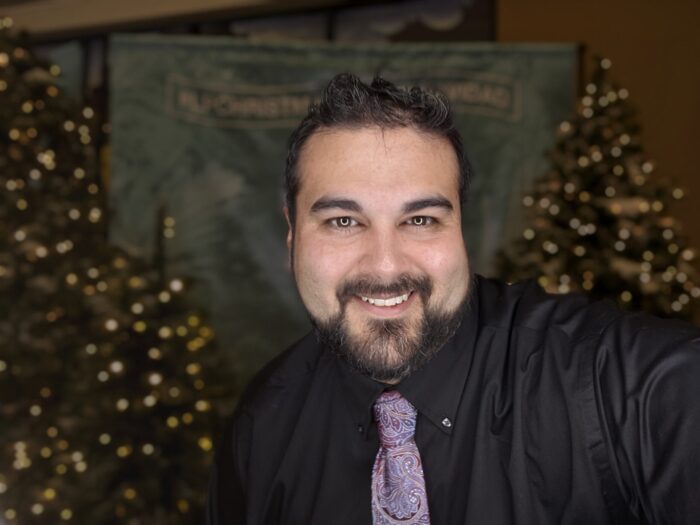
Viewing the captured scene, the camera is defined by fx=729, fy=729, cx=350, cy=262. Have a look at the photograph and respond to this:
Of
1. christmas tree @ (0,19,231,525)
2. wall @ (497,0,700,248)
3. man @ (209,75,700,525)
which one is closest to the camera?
man @ (209,75,700,525)

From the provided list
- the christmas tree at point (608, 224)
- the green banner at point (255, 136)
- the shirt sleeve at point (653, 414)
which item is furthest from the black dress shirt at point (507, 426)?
the green banner at point (255, 136)

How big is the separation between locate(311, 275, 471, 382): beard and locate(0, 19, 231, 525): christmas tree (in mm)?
2342

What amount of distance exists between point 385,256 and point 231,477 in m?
0.59

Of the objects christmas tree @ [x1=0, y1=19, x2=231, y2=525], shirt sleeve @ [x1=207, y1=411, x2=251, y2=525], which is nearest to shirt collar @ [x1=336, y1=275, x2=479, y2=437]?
shirt sleeve @ [x1=207, y1=411, x2=251, y2=525]

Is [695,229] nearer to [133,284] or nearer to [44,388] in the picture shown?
[133,284]

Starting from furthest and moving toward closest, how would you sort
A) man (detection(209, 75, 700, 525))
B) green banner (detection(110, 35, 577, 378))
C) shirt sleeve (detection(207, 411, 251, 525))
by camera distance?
green banner (detection(110, 35, 577, 378)) < shirt sleeve (detection(207, 411, 251, 525)) < man (detection(209, 75, 700, 525))

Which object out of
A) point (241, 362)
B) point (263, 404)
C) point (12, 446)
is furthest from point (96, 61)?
point (263, 404)

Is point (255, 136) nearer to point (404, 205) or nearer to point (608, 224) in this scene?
point (608, 224)

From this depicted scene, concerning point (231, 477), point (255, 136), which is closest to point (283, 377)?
point (231, 477)

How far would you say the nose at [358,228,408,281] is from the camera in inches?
50.8

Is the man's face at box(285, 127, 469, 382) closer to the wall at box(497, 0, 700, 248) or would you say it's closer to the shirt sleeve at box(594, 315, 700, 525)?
the shirt sleeve at box(594, 315, 700, 525)

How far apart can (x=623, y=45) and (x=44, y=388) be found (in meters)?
4.20

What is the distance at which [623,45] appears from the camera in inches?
196

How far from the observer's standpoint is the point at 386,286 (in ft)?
4.25
